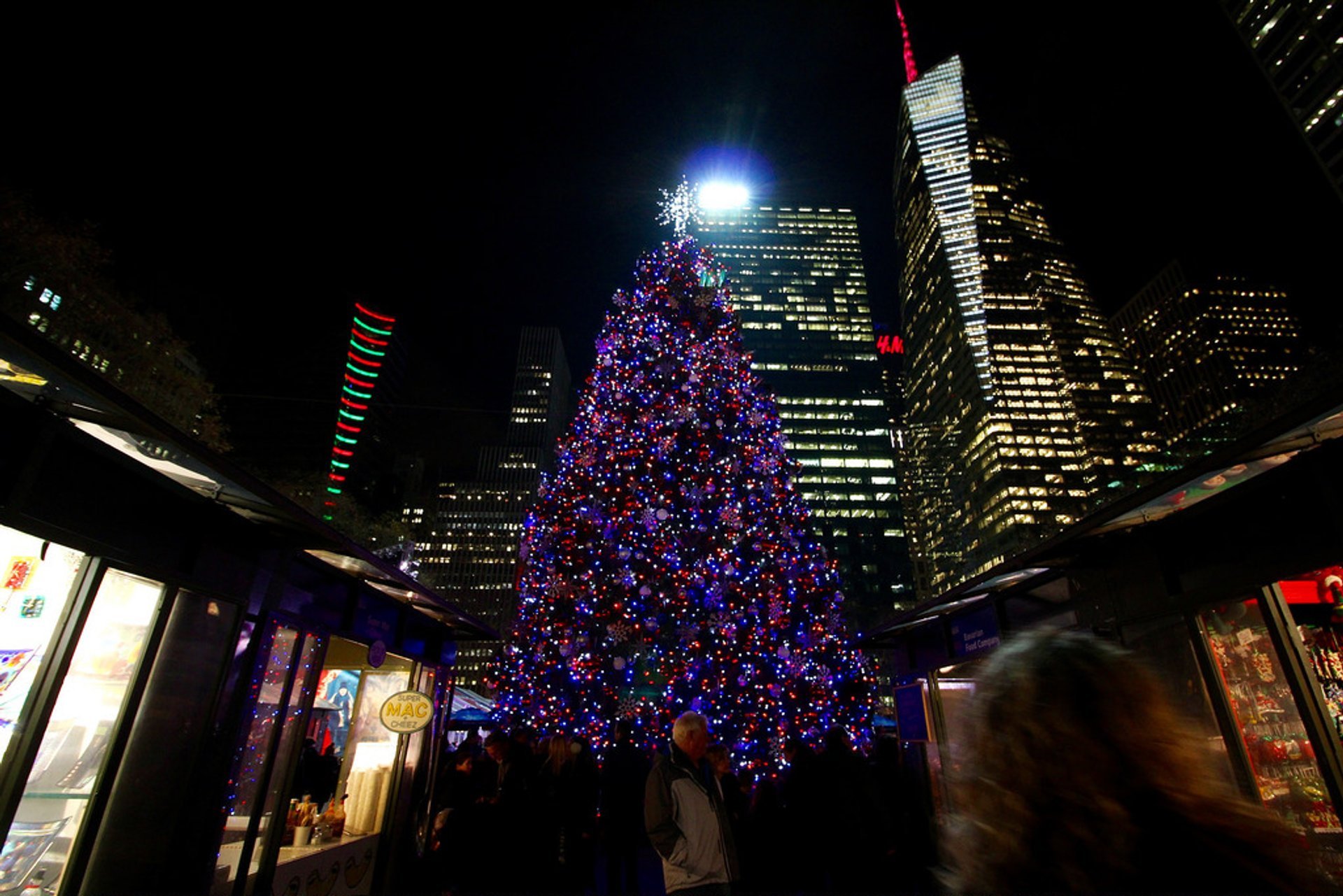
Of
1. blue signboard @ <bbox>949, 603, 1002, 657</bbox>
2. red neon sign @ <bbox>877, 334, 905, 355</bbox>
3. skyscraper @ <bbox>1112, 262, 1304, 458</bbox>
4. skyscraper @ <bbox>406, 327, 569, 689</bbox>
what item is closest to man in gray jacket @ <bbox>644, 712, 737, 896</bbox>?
blue signboard @ <bbox>949, 603, 1002, 657</bbox>

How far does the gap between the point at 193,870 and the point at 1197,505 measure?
843 cm

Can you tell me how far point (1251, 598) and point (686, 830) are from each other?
15.1 feet

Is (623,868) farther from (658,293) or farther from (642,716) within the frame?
(658,293)

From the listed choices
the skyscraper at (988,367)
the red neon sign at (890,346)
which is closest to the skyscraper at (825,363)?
the skyscraper at (988,367)

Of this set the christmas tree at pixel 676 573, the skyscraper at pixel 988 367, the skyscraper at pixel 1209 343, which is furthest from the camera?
the skyscraper at pixel 988 367

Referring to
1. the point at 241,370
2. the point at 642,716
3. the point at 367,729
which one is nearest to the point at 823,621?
the point at 642,716

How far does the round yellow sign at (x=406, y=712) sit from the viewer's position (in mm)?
7160

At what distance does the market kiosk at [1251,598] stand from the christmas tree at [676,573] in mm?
5410

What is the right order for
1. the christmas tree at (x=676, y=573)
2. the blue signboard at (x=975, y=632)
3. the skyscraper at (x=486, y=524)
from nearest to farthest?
the blue signboard at (x=975, y=632) < the christmas tree at (x=676, y=573) < the skyscraper at (x=486, y=524)

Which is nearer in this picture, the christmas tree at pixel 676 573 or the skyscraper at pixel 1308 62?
the christmas tree at pixel 676 573

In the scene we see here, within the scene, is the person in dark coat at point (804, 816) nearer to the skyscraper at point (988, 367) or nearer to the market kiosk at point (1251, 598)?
the market kiosk at point (1251, 598)

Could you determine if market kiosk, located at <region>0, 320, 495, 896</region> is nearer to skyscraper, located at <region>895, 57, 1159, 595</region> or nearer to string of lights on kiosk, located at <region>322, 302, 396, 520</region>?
string of lights on kiosk, located at <region>322, 302, 396, 520</region>

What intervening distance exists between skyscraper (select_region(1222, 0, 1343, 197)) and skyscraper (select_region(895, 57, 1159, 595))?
3898cm

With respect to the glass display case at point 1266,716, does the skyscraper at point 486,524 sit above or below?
above
